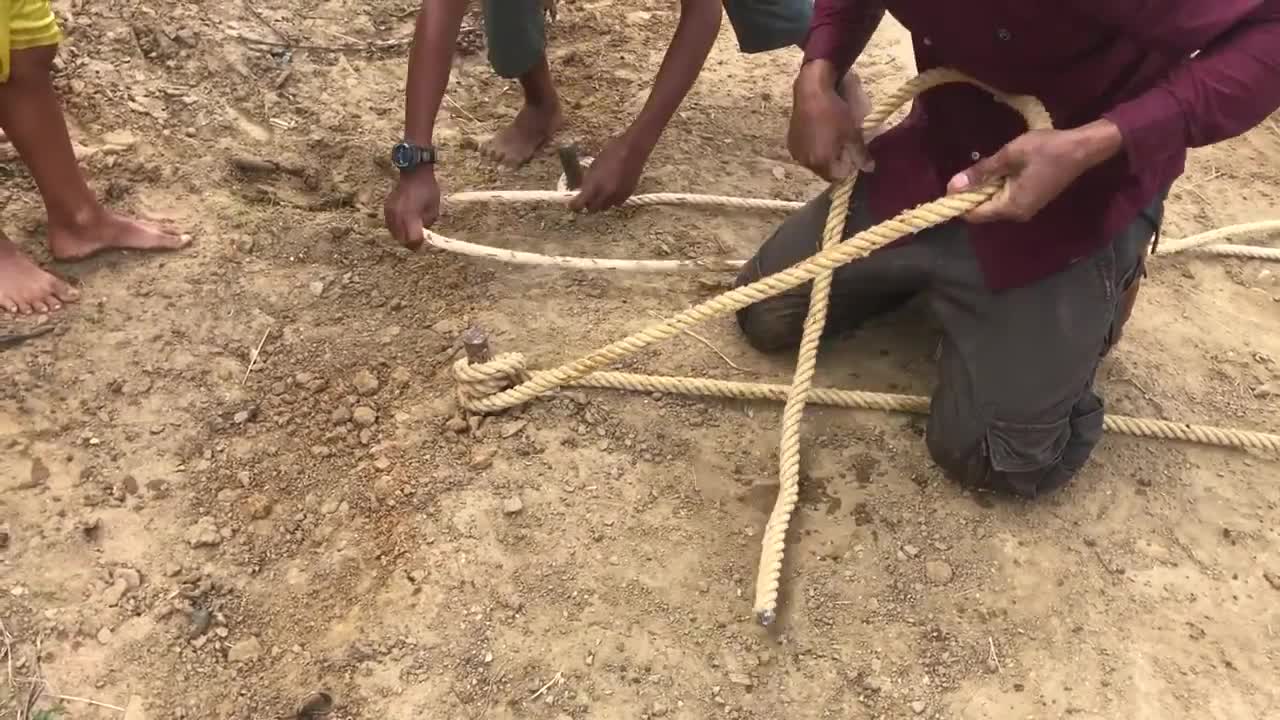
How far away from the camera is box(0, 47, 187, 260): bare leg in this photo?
1.60m

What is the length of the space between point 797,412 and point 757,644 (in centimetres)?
35

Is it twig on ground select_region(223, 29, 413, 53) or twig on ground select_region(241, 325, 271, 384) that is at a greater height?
twig on ground select_region(223, 29, 413, 53)

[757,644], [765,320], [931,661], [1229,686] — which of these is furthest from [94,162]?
[1229,686]

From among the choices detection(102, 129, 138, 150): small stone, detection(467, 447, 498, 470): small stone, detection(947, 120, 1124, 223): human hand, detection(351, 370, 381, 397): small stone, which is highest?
detection(947, 120, 1124, 223): human hand

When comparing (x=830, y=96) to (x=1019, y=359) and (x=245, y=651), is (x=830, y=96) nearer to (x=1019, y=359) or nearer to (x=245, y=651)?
(x=1019, y=359)

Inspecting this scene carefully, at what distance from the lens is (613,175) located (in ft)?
6.06

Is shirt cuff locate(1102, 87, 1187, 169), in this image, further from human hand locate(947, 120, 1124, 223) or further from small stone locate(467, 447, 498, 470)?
small stone locate(467, 447, 498, 470)

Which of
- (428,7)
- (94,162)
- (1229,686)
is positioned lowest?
(1229,686)

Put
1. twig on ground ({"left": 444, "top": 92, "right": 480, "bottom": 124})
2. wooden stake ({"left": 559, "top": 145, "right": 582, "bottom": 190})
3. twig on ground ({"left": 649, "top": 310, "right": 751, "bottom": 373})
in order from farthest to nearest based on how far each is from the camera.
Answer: twig on ground ({"left": 444, "top": 92, "right": 480, "bottom": 124}) < wooden stake ({"left": 559, "top": 145, "right": 582, "bottom": 190}) < twig on ground ({"left": 649, "top": 310, "right": 751, "bottom": 373})

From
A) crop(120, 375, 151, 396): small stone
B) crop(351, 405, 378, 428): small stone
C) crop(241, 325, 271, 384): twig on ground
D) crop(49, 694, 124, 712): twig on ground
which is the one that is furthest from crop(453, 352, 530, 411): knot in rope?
crop(49, 694, 124, 712): twig on ground

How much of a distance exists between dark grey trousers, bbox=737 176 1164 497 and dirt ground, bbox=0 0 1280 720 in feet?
0.23

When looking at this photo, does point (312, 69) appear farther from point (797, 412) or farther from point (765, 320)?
point (797, 412)

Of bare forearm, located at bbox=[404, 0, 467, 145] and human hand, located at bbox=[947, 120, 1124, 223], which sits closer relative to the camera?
human hand, located at bbox=[947, 120, 1124, 223]

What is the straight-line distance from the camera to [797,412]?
1506 millimetres
